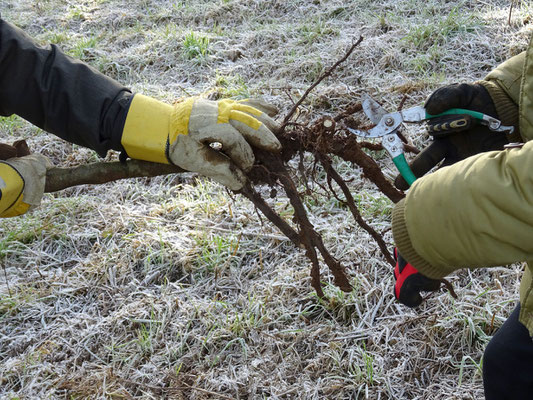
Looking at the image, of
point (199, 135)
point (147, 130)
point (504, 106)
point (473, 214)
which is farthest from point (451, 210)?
point (147, 130)

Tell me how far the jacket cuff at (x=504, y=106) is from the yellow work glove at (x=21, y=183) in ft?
5.32

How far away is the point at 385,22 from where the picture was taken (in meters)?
3.89

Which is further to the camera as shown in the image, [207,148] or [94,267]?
[94,267]

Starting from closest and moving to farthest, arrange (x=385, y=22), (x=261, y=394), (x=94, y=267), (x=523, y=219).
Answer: (x=523, y=219) → (x=261, y=394) → (x=94, y=267) → (x=385, y=22)

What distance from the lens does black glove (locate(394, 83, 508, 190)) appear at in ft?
5.56

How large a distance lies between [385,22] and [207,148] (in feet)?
8.59

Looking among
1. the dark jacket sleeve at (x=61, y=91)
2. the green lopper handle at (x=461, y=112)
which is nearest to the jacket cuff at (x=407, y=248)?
the green lopper handle at (x=461, y=112)

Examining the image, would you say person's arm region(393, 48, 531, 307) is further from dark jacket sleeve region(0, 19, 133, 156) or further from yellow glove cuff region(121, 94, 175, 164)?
dark jacket sleeve region(0, 19, 133, 156)

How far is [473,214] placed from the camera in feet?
3.70

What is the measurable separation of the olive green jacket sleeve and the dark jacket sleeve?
1092 millimetres

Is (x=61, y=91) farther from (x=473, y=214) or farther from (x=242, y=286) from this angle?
(x=473, y=214)

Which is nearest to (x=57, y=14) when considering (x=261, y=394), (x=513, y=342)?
(x=261, y=394)

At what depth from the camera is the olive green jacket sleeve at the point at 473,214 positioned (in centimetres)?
109

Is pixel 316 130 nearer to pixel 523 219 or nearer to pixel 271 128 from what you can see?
pixel 271 128
